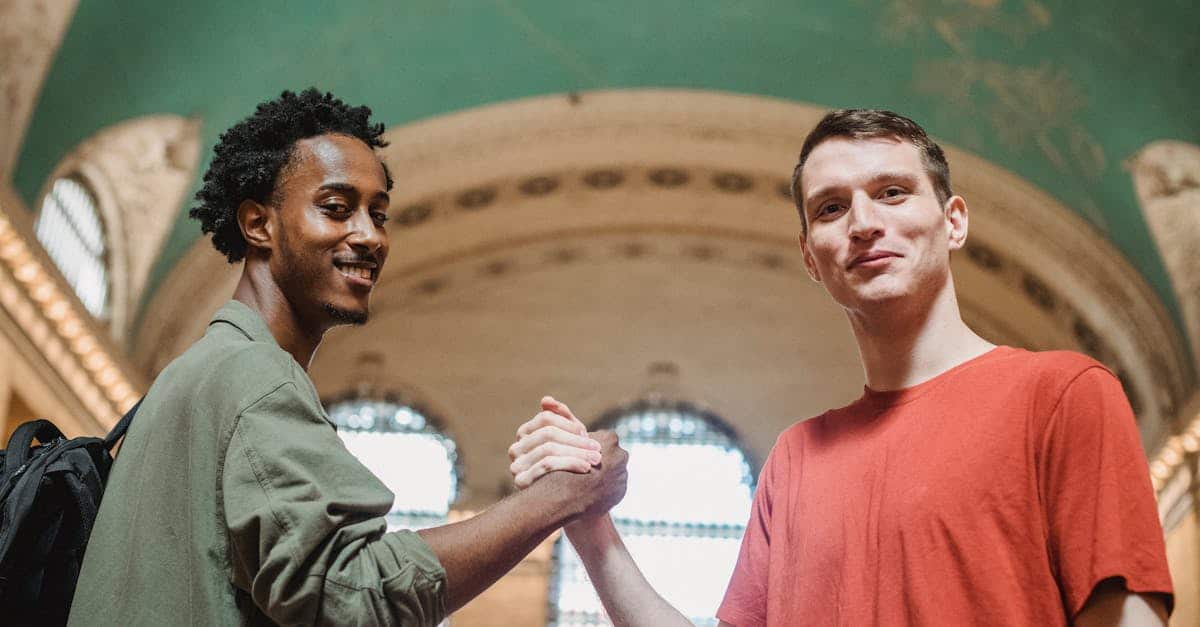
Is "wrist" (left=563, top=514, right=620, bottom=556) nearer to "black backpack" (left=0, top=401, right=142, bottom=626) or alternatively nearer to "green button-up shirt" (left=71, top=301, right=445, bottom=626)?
"green button-up shirt" (left=71, top=301, right=445, bottom=626)

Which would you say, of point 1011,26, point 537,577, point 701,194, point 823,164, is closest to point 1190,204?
point 1011,26

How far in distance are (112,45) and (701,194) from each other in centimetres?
666

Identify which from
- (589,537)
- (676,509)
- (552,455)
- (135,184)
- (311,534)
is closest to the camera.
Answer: (311,534)

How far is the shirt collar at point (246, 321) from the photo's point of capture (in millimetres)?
3041

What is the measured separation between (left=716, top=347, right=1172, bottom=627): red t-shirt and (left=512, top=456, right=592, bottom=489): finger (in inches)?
17.4

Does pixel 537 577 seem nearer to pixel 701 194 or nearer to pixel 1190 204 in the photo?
pixel 701 194

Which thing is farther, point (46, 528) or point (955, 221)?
point (955, 221)

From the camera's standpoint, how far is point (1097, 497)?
2619mm

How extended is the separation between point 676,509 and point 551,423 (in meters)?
13.9

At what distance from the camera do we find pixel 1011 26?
13.4 meters

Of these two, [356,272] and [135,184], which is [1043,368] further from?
[135,184]

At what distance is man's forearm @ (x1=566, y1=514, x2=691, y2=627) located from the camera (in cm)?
344

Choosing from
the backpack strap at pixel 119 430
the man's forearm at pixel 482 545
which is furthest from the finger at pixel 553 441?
the backpack strap at pixel 119 430

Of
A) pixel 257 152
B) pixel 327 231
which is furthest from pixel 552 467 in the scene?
pixel 257 152
